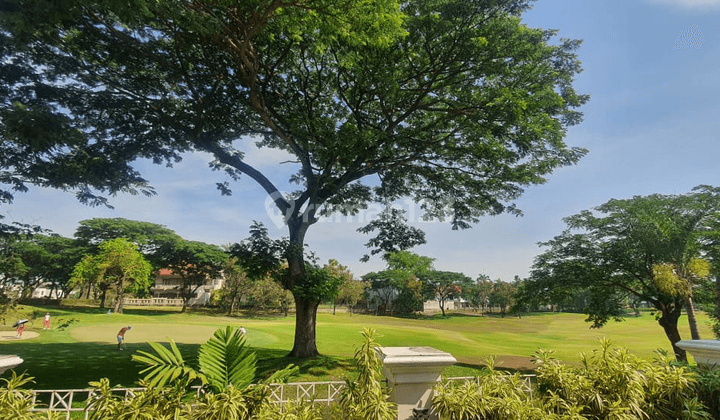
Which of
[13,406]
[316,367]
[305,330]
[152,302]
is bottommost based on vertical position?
[316,367]

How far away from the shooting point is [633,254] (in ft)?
61.7

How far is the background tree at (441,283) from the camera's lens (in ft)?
199

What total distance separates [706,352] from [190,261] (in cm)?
5576

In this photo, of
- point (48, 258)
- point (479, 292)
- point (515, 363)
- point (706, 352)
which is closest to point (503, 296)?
point (479, 292)

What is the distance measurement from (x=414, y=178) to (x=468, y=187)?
11.5 ft

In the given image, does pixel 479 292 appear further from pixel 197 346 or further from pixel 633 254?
pixel 197 346

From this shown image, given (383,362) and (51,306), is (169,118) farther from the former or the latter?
(51,306)

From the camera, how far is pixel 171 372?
330cm

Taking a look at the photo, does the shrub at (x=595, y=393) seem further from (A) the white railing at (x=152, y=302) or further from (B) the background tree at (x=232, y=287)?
(A) the white railing at (x=152, y=302)

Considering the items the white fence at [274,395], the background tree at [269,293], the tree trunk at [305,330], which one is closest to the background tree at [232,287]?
the background tree at [269,293]

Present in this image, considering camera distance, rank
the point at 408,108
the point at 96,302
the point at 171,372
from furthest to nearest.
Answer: the point at 96,302 < the point at 408,108 < the point at 171,372

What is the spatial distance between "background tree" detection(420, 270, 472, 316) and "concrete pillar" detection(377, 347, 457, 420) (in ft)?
191

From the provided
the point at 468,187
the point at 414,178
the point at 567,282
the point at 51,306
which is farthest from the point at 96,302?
the point at 567,282

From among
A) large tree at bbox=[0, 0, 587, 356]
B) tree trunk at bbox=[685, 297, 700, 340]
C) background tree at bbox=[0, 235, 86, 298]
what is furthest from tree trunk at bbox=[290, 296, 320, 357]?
background tree at bbox=[0, 235, 86, 298]
